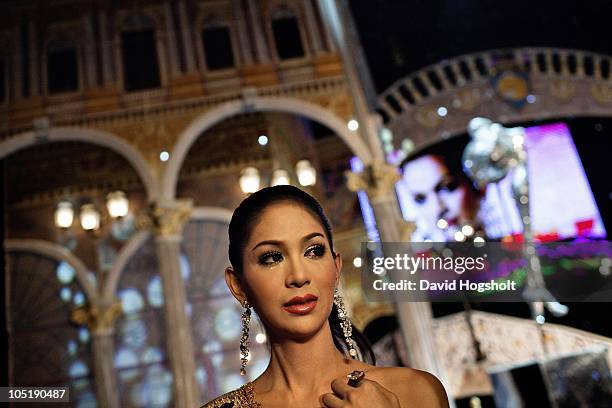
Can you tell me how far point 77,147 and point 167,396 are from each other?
18.0 ft

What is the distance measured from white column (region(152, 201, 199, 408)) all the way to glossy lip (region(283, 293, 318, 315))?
6.18m

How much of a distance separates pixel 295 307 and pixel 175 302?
7.08 m

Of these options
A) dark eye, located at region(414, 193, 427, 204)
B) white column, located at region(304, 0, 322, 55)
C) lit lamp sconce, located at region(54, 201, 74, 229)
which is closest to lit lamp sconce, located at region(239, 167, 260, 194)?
lit lamp sconce, located at region(54, 201, 74, 229)

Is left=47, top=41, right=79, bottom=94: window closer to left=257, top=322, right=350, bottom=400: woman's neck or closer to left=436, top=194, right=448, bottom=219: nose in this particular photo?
left=436, top=194, right=448, bottom=219: nose

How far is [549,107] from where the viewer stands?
12.9 metres

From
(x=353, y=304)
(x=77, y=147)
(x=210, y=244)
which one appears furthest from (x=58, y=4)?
(x=353, y=304)

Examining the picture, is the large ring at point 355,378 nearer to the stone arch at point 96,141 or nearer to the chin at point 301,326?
the chin at point 301,326

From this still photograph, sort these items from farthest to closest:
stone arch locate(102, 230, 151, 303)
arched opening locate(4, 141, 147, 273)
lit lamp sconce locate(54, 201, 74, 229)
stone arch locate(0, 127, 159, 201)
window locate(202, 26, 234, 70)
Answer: arched opening locate(4, 141, 147, 273)
stone arch locate(102, 230, 151, 303)
window locate(202, 26, 234, 70)
stone arch locate(0, 127, 159, 201)
lit lamp sconce locate(54, 201, 74, 229)

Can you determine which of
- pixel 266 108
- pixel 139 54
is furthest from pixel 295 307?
pixel 139 54

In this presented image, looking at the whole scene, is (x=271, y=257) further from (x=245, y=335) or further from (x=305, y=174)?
(x=305, y=174)

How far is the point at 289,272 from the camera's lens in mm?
1693

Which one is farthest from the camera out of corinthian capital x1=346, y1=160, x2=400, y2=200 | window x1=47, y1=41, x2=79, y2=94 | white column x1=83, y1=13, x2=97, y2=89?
window x1=47, y1=41, x2=79, y2=94

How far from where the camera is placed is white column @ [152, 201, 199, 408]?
7953 mm

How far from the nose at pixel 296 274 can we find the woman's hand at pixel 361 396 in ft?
0.95
